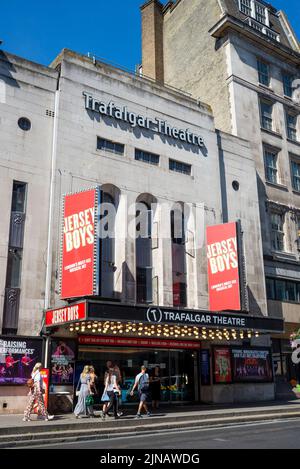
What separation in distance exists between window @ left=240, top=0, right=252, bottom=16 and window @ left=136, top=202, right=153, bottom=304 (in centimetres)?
2135

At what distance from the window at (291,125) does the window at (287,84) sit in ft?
4.92

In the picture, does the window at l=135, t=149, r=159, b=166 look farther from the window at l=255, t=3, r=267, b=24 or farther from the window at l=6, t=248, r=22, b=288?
the window at l=255, t=3, r=267, b=24

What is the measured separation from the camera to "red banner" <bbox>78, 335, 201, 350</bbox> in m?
20.6

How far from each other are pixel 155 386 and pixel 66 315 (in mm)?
6479

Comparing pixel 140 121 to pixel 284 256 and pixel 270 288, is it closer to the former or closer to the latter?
→ pixel 270 288

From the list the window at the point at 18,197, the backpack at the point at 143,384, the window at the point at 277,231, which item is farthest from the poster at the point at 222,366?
the window at the point at 18,197

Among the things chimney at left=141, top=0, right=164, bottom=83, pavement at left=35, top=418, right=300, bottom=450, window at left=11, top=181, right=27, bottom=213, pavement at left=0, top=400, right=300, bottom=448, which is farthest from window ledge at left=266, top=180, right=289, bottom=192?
pavement at left=35, top=418, right=300, bottom=450

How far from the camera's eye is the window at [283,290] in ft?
97.5

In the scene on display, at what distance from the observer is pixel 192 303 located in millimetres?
24688

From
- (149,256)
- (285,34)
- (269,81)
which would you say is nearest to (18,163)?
(149,256)

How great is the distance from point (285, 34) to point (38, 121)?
2695 centimetres

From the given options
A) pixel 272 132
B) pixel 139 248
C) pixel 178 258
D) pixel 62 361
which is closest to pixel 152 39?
pixel 272 132

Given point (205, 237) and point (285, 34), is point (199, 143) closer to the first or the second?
point (205, 237)
